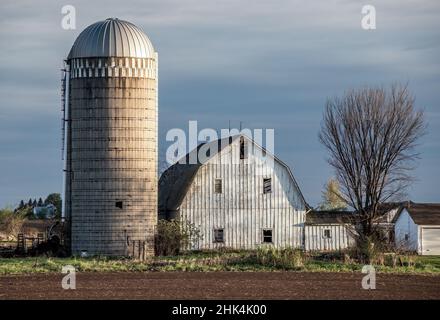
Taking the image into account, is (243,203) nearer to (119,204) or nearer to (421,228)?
(119,204)

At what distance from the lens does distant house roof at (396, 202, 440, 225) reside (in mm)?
61844

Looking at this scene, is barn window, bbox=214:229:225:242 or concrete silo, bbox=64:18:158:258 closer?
concrete silo, bbox=64:18:158:258

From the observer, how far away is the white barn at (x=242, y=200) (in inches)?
2044

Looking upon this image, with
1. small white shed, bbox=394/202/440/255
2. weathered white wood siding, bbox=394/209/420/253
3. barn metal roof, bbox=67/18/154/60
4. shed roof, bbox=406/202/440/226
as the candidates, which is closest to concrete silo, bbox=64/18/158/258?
barn metal roof, bbox=67/18/154/60

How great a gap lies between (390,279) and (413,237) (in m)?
25.8

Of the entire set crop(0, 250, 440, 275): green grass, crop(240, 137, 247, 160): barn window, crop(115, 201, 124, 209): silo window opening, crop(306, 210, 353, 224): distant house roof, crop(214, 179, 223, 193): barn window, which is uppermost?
crop(240, 137, 247, 160): barn window

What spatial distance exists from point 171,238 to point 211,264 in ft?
22.1

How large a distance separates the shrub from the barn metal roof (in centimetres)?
773

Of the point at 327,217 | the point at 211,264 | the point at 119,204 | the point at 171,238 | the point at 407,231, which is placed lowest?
the point at 211,264

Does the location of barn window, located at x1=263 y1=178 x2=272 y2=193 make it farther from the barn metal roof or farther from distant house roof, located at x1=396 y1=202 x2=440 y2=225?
distant house roof, located at x1=396 y1=202 x2=440 y2=225

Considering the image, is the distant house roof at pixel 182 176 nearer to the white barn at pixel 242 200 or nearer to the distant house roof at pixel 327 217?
the white barn at pixel 242 200

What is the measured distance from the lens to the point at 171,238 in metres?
48.6

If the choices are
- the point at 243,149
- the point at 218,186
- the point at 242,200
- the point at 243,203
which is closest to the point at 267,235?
the point at 243,203
